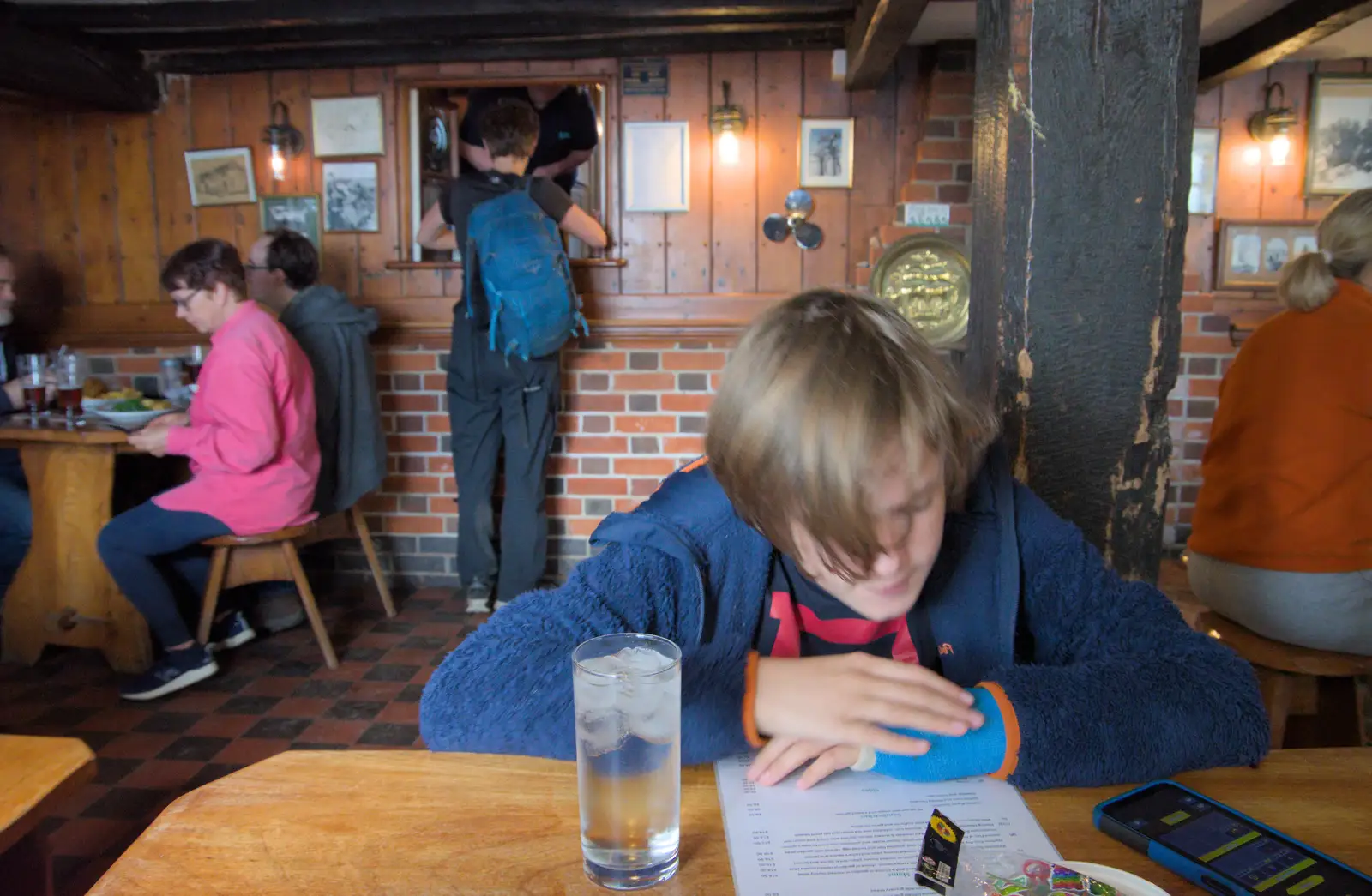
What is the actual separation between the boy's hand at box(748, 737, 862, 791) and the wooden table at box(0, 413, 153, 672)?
8.94ft

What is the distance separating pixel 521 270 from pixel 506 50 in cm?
99

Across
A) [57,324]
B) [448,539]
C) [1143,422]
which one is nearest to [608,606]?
[1143,422]

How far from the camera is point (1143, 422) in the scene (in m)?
1.37

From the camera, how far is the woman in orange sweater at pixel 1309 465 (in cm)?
187

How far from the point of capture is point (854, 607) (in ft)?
3.15

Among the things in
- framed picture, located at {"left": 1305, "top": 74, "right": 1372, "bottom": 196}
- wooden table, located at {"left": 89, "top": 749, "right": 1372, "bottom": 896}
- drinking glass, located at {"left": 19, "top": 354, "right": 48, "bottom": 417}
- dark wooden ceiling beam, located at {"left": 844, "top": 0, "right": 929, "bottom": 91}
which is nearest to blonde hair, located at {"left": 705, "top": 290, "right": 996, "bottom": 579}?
wooden table, located at {"left": 89, "top": 749, "right": 1372, "bottom": 896}

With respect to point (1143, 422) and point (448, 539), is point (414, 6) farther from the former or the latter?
point (1143, 422)

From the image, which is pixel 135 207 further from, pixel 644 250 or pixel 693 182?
pixel 693 182

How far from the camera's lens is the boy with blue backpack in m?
3.13

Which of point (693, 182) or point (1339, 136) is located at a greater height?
point (1339, 136)

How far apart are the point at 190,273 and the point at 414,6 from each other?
116 cm

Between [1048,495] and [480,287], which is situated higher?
[480,287]

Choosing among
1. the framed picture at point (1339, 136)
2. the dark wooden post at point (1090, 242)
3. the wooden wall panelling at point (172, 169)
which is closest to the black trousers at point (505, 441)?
the wooden wall panelling at point (172, 169)

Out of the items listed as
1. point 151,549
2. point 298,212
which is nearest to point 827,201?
point 298,212
